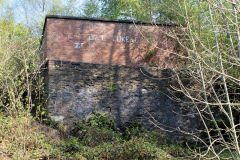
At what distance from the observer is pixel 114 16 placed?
18938 millimetres

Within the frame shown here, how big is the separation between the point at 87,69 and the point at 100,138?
2.47 metres

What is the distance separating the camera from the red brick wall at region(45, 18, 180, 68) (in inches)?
376

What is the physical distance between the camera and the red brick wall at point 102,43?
9.56 m

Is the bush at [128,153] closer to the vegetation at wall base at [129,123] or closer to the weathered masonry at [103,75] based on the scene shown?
the vegetation at wall base at [129,123]

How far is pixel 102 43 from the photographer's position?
9.91 m

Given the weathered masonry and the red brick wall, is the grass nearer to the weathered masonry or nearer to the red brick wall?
the weathered masonry

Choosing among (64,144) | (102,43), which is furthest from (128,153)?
(102,43)

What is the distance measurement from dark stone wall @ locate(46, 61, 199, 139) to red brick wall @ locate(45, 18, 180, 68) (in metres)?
0.48

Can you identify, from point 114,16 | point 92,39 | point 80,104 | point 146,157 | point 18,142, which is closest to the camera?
point 18,142

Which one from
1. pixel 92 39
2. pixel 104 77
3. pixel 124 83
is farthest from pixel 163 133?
pixel 92 39

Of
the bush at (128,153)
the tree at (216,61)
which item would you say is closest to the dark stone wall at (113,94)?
the tree at (216,61)

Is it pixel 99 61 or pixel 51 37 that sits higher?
pixel 51 37

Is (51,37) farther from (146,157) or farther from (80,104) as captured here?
(146,157)

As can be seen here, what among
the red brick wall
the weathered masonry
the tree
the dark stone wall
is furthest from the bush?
the red brick wall
